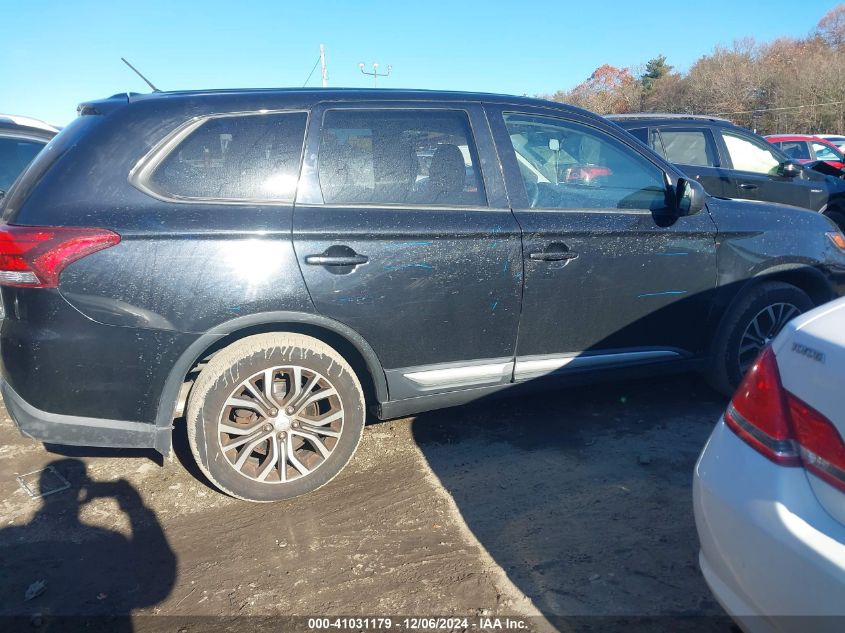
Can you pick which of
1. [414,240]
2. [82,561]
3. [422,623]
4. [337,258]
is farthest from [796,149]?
[82,561]

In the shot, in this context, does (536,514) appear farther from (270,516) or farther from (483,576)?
(270,516)

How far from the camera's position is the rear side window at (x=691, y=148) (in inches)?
274

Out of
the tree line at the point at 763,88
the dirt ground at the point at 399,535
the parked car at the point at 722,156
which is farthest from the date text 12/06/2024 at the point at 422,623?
the tree line at the point at 763,88

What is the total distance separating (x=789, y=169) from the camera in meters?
7.02

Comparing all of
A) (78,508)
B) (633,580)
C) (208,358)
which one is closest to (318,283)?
(208,358)

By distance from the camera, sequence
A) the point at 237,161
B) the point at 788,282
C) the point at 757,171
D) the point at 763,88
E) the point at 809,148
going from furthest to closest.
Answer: the point at 763,88, the point at 809,148, the point at 757,171, the point at 788,282, the point at 237,161

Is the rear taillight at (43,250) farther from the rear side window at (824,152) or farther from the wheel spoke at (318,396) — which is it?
the rear side window at (824,152)

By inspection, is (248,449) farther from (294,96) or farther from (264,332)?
(294,96)

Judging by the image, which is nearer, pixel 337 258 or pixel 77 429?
pixel 77 429

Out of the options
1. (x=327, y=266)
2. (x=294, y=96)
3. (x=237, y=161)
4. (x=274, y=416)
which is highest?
(x=294, y=96)

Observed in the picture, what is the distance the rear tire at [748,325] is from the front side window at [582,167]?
85cm

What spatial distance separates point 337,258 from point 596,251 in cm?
141

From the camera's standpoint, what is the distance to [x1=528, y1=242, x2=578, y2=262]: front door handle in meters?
3.23

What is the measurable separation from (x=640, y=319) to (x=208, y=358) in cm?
235
